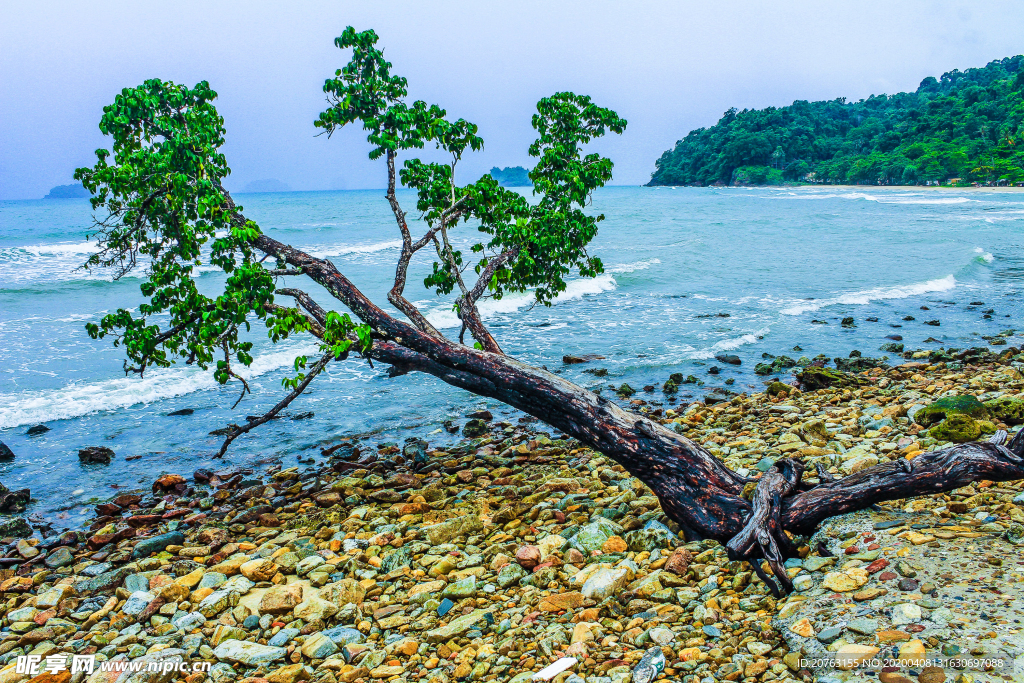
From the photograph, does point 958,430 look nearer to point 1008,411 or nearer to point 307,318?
point 1008,411

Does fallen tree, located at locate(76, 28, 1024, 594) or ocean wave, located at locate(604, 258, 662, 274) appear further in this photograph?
ocean wave, located at locate(604, 258, 662, 274)

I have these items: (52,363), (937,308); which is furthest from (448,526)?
(937,308)

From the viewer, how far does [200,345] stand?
6156 millimetres

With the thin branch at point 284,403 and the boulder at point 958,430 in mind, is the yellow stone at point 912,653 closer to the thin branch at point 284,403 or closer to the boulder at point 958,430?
the boulder at point 958,430

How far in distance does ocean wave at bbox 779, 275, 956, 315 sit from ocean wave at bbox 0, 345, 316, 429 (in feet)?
54.5

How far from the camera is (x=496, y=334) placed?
18.4 meters

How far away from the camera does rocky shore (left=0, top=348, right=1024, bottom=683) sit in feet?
13.1

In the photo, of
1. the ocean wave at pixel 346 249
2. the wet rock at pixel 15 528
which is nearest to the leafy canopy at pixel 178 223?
the wet rock at pixel 15 528

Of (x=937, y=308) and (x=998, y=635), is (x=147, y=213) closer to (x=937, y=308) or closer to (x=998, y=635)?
(x=998, y=635)

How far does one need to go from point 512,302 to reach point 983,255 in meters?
23.6

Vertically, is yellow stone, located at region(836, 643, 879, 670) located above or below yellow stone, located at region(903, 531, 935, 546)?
below

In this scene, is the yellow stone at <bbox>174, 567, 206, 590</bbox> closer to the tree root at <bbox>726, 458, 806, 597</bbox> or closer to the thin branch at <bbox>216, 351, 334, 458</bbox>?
the thin branch at <bbox>216, 351, 334, 458</bbox>

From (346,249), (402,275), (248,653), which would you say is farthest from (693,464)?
(346,249)

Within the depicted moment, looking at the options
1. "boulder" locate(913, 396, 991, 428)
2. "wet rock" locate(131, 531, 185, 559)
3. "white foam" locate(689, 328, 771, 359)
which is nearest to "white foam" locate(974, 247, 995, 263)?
"white foam" locate(689, 328, 771, 359)
